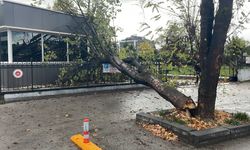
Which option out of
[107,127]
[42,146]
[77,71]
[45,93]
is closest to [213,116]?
[107,127]

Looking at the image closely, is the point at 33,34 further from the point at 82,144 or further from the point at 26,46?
the point at 82,144

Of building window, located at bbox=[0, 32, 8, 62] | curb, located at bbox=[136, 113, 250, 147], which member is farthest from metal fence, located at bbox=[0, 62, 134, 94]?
curb, located at bbox=[136, 113, 250, 147]

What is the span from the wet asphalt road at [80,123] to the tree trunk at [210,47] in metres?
1.14

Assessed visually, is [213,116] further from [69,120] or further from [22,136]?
[22,136]

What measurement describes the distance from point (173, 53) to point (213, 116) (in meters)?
2.04

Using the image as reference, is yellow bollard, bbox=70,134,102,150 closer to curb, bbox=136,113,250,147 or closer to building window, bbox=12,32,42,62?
curb, bbox=136,113,250,147

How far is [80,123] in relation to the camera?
7051 mm

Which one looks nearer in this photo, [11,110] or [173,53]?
[173,53]

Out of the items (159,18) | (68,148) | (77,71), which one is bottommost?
(68,148)

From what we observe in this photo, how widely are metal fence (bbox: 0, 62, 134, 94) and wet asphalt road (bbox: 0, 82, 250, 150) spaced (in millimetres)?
1800

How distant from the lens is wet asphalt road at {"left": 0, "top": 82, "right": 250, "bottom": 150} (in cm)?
530

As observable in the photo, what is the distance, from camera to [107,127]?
6.59 metres

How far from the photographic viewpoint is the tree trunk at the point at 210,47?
6188mm

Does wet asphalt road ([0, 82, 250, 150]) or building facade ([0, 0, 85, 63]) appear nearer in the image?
wet asphalt road ([0, 82, 250, 150])
